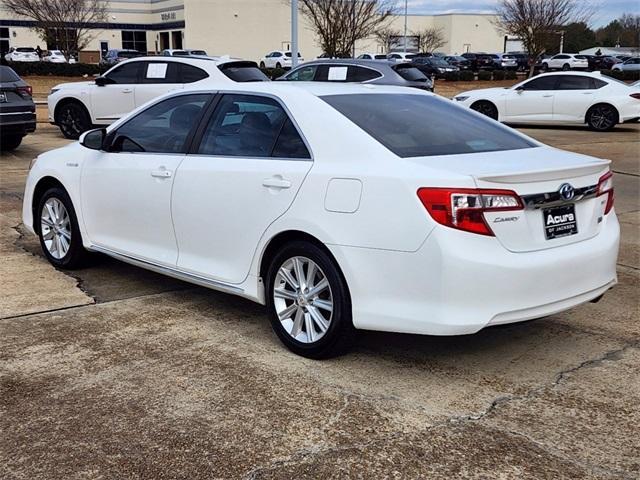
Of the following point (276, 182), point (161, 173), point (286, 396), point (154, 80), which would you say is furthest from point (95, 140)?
point (154, 80)

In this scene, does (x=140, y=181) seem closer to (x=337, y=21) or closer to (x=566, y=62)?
(x=337, y=21)

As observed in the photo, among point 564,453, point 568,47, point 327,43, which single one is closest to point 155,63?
point 564,453

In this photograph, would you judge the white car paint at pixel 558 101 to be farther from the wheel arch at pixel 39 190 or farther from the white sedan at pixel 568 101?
the wheel arch at pixel 39 190

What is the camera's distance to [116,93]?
48.0 ft

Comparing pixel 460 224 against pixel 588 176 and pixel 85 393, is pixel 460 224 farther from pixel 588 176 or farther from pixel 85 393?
pixel 85 393

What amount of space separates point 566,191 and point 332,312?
1.40 meters

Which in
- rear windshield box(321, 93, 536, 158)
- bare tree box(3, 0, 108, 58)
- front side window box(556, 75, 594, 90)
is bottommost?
rear windshield box(321, 93, 536, 158)

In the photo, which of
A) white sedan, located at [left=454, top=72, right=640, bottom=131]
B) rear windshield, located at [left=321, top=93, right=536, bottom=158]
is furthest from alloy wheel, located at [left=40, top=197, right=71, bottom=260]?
white sedan, located at [left=454, top=72, right=640, bottom=131]

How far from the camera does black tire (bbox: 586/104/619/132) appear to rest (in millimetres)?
18750

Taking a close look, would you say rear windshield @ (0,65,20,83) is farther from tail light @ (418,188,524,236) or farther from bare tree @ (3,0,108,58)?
bare tree @ (3,0,108,58)

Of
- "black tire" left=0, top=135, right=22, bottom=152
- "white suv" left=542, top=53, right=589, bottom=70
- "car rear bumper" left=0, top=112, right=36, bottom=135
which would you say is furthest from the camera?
"white suv" left=542, top=53, right=589, bottom=70

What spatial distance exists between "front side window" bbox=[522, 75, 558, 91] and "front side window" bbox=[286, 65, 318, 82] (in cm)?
592

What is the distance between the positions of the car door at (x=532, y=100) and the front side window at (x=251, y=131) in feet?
51.3

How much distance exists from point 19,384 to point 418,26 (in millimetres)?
100779
